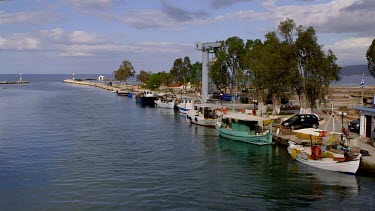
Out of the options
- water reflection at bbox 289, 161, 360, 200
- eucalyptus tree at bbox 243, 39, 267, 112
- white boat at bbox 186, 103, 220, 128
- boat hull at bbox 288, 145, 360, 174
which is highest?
eucalyptus tree at bbox 243, 39, 267, 112

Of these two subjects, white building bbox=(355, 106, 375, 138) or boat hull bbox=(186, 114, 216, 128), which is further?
boat hull bbox=(186, 114, 216, 128)

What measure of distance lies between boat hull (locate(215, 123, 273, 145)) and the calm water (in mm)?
880

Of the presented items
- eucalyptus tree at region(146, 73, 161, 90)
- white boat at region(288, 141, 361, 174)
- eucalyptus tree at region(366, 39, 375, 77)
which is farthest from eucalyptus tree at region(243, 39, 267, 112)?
eucalyptus tree at region(146, 73, 161, 90)

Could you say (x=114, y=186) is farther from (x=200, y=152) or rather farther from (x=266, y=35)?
(x=266, y=35)

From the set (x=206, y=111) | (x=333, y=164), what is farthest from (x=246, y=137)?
(x=206, y=111)

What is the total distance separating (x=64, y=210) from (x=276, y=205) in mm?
13657

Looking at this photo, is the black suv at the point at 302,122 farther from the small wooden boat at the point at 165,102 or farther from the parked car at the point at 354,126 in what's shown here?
the small wooden boat at the point at 165,102

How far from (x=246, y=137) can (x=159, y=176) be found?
57.2 ft

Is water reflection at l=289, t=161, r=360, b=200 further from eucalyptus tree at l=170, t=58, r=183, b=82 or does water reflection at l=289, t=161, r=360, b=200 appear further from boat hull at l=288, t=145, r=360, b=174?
eucalyptus tree at l=170, t=58, r=183, b=82

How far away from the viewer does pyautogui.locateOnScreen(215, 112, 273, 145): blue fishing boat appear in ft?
152

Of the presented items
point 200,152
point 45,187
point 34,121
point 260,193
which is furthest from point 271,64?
point 34,121

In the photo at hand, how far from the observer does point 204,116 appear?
6638cm

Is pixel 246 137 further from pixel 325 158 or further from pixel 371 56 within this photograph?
pixel 371 56

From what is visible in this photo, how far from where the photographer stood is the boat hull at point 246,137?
46.2 meters
